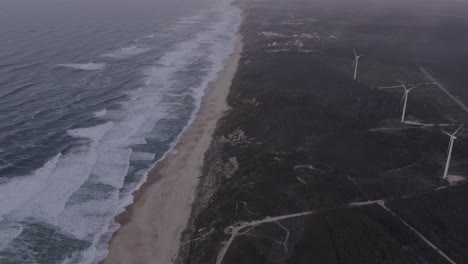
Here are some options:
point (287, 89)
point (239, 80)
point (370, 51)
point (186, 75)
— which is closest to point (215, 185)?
point (287, 89)

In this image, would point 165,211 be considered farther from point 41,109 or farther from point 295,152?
point 41,109

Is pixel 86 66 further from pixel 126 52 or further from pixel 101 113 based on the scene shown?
pixel 101 113

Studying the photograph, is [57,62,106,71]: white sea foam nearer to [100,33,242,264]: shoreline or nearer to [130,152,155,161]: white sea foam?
[100,33,242,264]: shoreline

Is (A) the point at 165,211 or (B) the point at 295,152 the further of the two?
(B) the point at 295,152

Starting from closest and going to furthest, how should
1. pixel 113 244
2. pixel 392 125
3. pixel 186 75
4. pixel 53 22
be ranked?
1. pixel 113 244
2. pixel 392 125
3. pixel 186 75
4. pixel 53 22

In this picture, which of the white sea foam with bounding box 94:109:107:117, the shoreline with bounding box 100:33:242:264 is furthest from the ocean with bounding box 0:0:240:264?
the shoreline with bounding box 100:33:242:264

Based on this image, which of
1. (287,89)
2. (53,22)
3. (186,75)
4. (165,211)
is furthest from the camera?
(53,22)

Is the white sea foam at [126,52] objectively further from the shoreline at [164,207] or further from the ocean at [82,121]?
the shoreline at [164,207]
